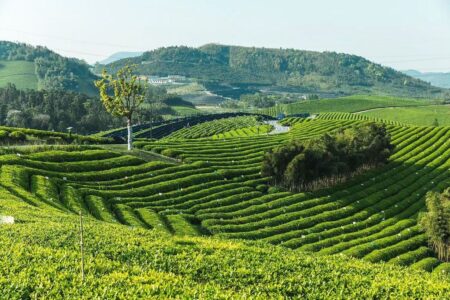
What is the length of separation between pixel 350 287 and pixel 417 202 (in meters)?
52.0

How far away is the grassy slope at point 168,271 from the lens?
62.9 feet

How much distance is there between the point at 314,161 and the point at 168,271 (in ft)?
171

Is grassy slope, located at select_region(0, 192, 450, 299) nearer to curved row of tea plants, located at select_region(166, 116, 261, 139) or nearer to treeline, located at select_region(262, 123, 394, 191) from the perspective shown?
treeline, located at select_region(262, 123, 394, 191)

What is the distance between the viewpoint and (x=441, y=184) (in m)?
77.5

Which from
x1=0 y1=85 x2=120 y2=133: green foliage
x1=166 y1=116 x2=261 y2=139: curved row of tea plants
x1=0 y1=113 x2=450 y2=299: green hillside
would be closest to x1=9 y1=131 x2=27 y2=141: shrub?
x1=0 y1=113 x2=450 y2=299: green hillside

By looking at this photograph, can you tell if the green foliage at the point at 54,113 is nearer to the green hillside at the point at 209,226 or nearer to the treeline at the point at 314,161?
the green hillside at the point at 209,226

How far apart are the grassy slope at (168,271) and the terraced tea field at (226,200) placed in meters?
17.1

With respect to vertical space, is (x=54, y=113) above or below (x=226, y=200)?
below

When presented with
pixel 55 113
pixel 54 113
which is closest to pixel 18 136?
pixel 55 113

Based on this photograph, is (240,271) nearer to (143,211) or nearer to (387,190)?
(143,211)

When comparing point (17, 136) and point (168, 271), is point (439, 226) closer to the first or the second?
point (168, 271)

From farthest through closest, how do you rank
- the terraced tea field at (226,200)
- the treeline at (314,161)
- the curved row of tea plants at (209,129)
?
the curved row of tea plants at (209,129) → the treeline at (314,161) → the terraced tea field at (226,200)

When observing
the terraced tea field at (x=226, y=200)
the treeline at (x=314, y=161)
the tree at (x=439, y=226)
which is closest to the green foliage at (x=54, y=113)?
the terraced tea field at (x=226, y=200)

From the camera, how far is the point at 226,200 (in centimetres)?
6016
